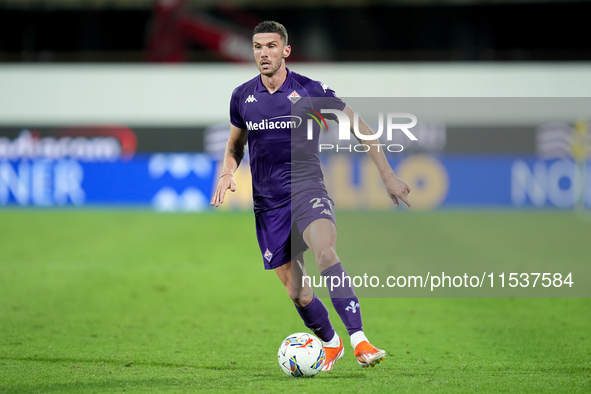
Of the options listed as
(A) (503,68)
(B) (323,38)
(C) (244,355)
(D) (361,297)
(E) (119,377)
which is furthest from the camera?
(B) (323,38)

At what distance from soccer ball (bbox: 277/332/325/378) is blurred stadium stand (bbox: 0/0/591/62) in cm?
1902

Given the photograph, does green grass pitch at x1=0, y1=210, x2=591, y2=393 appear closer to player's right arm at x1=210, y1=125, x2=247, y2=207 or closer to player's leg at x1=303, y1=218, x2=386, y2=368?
player's leg at x1=303, y1=218, x2=386, y2=368

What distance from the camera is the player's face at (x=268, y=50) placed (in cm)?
506

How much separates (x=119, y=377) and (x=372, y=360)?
1666 millimetres

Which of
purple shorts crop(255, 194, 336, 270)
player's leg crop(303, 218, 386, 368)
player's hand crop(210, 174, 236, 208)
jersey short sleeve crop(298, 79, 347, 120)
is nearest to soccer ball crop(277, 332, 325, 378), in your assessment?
player's leg crop(303, 218, 386, 368)

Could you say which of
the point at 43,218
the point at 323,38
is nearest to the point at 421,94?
the point at 323,38

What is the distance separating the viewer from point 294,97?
5.20 metres

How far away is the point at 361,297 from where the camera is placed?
9.41 m

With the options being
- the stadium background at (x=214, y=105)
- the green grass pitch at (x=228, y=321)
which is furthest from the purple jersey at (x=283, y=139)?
the stadium background at (x=214, y=105)

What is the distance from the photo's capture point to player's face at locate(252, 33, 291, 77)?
5062mm

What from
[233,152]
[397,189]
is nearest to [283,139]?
[233,152]

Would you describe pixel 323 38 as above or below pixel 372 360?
above

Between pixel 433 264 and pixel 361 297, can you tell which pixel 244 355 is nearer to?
pixel 361 297

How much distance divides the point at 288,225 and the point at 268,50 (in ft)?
3.80
